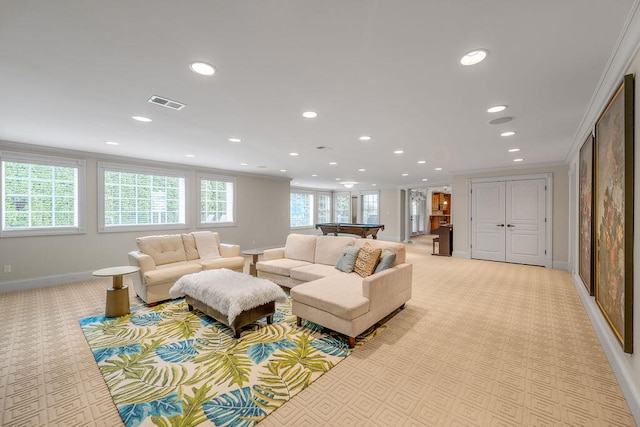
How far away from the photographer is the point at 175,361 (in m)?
2.35

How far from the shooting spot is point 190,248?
470 cm

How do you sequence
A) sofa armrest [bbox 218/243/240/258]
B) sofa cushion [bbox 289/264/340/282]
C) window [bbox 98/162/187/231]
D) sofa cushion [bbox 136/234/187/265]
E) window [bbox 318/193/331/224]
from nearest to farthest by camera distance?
sofa cushion [bbox 289/264/340/282], sofa cushion [bbox 136/234/187/265], sofa armrest [bbox 218/243/240/258], window [bbox 98/162/187/231], window [bbox 318/193/331/224]

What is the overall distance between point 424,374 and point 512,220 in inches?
244

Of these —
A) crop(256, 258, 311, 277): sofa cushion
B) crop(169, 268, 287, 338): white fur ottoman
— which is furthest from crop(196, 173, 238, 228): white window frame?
crop(169, 268, 287, 338): white fur ottoman

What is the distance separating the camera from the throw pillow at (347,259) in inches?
147

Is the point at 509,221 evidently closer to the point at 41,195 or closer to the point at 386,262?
the point at 386,262

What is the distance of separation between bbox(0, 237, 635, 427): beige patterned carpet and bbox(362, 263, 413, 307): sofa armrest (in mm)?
370

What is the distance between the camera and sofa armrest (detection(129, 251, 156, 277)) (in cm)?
374

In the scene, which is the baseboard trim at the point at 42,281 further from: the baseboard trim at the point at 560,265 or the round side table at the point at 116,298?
the baseboard trim at the point at 560,265

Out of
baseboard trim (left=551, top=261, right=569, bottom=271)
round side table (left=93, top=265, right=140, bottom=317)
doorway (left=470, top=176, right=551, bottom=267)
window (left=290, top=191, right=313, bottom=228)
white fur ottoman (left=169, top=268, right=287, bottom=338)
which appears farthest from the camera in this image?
window (left=290, top=191, right=313, bottom=228)

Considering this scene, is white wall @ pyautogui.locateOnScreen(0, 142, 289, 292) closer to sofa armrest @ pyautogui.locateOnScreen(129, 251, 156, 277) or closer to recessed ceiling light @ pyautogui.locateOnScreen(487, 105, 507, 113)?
sofa armrest @ pyautogui.locateOnScreen(129, 251, 156, 277)

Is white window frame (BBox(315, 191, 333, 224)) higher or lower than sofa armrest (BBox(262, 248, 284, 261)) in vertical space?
higher

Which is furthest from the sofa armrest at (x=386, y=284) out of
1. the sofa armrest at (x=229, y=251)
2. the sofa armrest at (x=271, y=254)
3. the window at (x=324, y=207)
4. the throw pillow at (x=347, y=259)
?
the window at (x=324, y=207)

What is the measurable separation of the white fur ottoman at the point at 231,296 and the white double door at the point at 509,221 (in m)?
6.39
